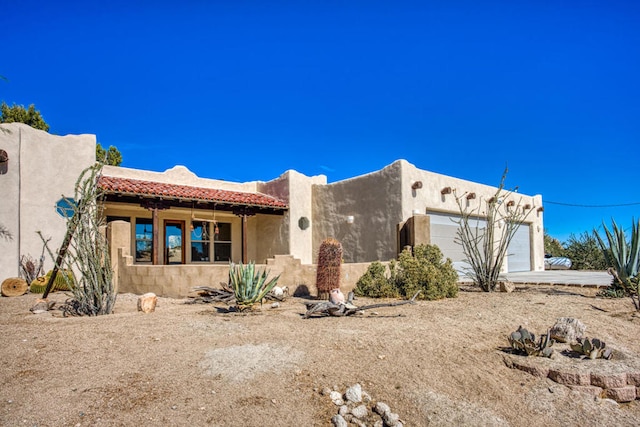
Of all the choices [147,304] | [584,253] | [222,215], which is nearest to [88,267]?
[147,304]

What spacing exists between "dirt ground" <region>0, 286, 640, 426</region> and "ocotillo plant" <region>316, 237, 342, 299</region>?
2736mm

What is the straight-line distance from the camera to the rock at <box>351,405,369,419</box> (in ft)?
11.8

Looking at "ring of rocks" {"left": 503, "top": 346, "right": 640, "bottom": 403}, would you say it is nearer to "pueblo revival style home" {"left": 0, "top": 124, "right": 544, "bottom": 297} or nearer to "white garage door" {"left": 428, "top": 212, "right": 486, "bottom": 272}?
"pueblo revival style home" {"left": 0, "top": 124, "right": 544, "bottom": 297}

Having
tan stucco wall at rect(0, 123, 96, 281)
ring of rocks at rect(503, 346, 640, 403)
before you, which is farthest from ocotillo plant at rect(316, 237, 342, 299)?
tan stucco wall at rect(0, 123, 96, 281)

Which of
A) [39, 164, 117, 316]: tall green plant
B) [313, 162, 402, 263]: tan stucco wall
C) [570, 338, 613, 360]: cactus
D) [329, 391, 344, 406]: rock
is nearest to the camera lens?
[329, 391, 344, 406]: rock

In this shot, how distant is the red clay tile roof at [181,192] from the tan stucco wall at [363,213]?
1.65 m

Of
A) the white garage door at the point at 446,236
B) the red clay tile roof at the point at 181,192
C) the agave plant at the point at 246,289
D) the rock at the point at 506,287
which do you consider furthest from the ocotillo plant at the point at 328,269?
the white garage door at the point at 446,236

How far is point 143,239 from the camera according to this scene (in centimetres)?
1575

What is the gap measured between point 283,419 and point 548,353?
10.3ft

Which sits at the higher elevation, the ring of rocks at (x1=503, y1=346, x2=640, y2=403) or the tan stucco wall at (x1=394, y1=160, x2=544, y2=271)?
the tan stucco wall at (x1=394, y1=160, x2=544, y2=271)

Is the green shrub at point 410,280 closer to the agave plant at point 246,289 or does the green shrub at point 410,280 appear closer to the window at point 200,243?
the agave plant at point 246,289

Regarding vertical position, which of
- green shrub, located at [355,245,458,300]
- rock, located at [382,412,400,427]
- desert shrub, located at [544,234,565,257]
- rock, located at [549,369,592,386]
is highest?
desert shrub, located at [544,234,565,257]

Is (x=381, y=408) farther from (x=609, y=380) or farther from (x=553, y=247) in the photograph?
(x=553, y=247)

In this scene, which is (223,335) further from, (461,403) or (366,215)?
(366,215)
